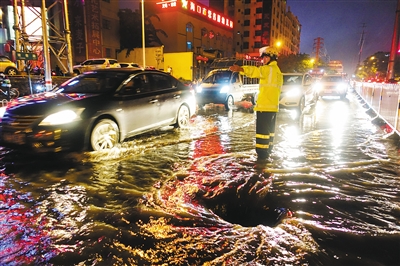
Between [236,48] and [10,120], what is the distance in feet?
236

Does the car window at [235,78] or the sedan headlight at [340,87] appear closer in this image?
the car window at [235,78]

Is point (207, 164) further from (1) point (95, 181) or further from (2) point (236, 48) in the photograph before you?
(2) point (236, 48)

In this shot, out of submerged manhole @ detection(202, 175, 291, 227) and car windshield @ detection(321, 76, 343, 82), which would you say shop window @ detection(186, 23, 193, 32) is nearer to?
Answer: car windshield @ detection(321, 76, 343, 82)

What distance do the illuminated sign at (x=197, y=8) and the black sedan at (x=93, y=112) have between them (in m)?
34.4

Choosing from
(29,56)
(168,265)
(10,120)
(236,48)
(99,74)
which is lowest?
(168,265)

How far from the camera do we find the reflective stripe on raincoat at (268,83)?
5.42 m

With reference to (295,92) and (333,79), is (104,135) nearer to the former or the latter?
(295,92)

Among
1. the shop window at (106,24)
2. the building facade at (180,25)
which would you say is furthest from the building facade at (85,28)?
the building facade at (180,25)

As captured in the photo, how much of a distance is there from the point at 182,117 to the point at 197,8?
4086cm

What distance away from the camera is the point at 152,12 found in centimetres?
4469

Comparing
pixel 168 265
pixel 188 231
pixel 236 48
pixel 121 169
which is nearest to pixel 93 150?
pixel 121 169

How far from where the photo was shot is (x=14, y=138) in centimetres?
509

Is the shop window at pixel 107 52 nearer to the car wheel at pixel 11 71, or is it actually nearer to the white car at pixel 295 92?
the car wheel at pixel 11 71

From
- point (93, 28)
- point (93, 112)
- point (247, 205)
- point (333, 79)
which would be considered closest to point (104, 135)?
point (93, 112)
